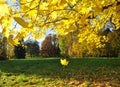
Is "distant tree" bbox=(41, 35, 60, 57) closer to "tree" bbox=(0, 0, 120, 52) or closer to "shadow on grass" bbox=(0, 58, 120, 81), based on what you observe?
"shadow on grass" bbox=(0, 58, 120, 81)

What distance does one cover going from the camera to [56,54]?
4794cm

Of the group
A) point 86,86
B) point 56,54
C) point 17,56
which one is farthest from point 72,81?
point 56,54

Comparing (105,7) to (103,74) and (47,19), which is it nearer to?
(47,19)

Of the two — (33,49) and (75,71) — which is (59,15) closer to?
(75,71)

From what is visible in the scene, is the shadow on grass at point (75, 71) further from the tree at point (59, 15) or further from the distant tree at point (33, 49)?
the distant tree at point (33, 49)

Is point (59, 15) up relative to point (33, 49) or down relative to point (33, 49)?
down

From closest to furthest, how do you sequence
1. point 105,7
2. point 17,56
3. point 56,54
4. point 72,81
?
point 105,7
point 72,81
point 17,56
point 56,54

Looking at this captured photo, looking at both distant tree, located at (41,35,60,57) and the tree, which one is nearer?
the tree

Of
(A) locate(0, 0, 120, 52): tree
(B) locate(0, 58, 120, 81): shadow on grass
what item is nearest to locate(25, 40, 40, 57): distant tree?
(B) locate(0, 58, 120, 81): shadow on grass

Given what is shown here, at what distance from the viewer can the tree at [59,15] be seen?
1.93 meters

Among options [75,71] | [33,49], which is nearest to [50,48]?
[33,49]

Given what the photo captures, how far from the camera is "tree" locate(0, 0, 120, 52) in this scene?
193 cm

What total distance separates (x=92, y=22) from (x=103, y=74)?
599cm

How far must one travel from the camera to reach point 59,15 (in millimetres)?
5301
